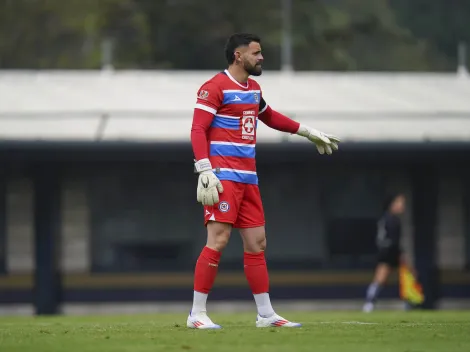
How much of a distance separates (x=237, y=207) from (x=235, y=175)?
222 mm

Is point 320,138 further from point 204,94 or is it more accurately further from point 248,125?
point 204,94

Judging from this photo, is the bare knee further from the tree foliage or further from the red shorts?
the tree foliage

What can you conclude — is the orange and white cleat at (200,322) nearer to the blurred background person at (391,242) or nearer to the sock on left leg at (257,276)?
the sock on left leg at (257,276)

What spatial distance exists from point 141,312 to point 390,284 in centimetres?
399

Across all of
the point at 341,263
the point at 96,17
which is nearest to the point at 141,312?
the point at 341,263

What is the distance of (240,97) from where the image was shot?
9578mm

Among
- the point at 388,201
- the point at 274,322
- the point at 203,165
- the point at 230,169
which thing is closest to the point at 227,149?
the point at 230,169

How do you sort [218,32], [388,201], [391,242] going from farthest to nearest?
[218,32]
[388,201]
[391,242]

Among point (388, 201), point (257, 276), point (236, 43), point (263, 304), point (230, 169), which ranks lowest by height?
point (263, 304)

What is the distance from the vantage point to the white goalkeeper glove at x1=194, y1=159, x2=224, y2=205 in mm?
9250

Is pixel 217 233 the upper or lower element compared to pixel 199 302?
upper

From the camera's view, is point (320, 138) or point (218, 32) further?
point (218, 32)

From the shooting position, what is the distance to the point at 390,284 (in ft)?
71.6

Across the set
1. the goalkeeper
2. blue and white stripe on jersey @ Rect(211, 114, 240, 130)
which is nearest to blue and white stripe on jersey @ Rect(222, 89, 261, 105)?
the goalkeeper
